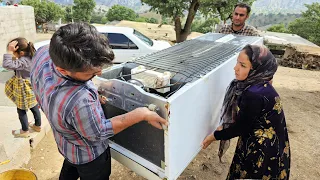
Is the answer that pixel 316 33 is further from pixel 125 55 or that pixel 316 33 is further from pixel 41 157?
pixel 41 157

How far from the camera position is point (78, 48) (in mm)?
1033

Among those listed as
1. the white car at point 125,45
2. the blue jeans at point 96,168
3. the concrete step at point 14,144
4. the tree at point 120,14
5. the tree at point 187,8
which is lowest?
the concrete step at point 14,144

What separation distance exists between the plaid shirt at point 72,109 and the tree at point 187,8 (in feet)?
31.1

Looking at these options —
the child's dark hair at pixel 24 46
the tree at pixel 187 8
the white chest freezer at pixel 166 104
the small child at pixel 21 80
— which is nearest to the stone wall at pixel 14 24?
the tree at pixel 187 8

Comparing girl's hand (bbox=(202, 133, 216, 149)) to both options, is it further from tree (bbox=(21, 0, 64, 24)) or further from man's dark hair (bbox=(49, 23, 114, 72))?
tree (bbox=(21, 0, 64, 24))

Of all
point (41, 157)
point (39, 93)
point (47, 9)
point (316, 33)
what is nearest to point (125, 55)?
point (41, 157)

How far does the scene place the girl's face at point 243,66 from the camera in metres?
1.60

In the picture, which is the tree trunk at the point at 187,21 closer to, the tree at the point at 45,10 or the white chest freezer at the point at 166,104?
the white chest freezer at the point at 166,104

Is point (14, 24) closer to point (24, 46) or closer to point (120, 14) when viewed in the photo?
point (24, 46)

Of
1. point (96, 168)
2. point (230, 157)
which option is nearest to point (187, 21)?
point (230, 157)

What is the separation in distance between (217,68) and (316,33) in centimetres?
3151

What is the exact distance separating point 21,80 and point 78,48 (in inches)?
88.2

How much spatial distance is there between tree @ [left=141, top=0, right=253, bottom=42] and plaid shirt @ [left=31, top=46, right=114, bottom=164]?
31.1ft

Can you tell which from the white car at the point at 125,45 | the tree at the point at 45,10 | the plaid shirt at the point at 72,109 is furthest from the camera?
the tree at the point at 45,10
